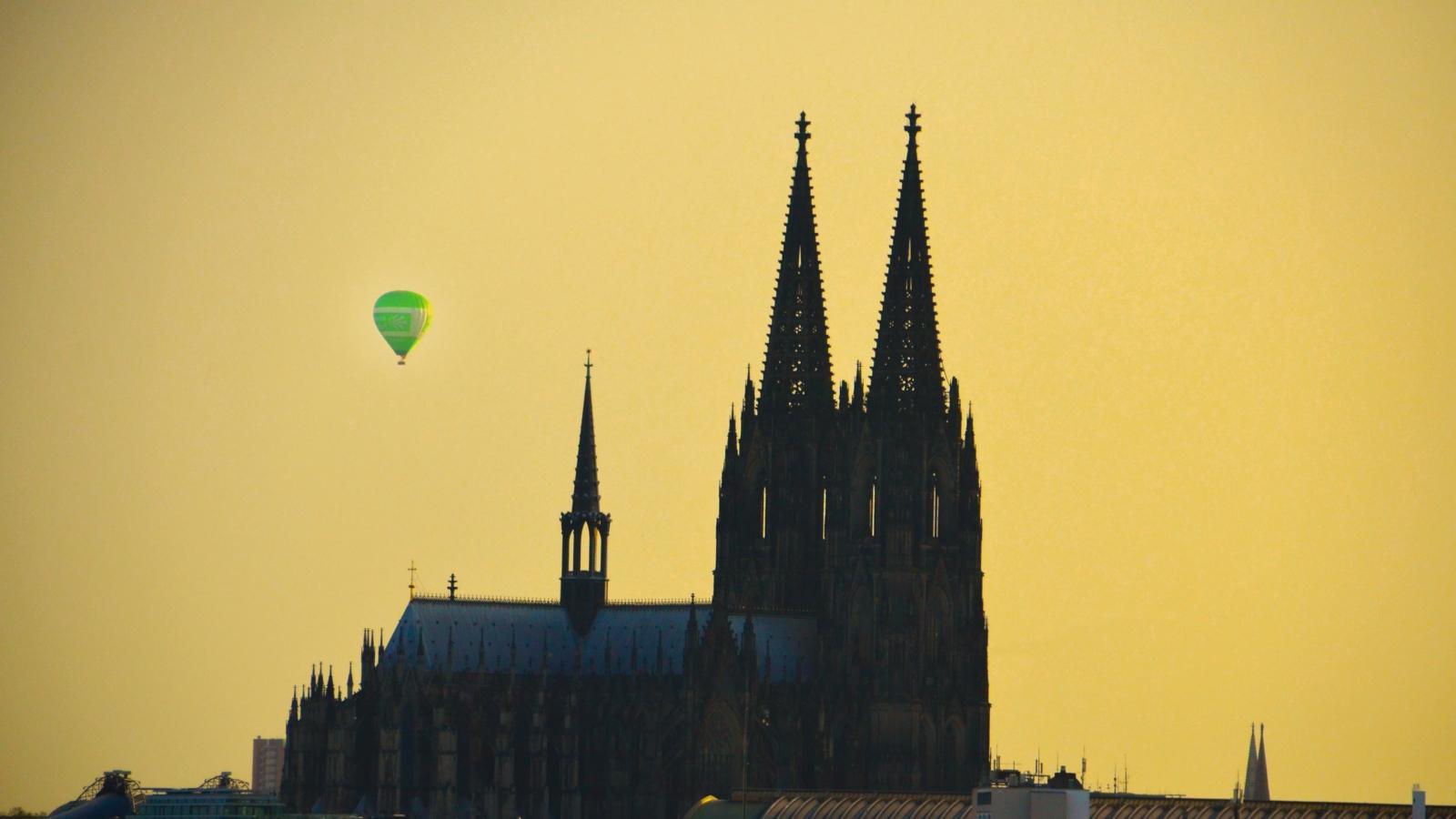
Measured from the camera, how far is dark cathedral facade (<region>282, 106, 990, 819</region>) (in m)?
182

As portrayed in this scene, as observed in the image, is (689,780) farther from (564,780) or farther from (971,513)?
(971,513)

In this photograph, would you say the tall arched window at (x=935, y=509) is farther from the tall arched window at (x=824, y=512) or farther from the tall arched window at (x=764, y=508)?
the tall arched window at (x=764, y=508)

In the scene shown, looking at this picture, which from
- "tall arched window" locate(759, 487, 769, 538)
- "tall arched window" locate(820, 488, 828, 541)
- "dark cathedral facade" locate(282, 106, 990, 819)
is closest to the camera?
"dark cathedral facade" locate(282, 106, 990, 819)

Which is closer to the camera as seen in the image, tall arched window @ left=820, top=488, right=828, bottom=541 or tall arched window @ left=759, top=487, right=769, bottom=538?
tall arched window @ left=820, top=488, right=828, bottom=541

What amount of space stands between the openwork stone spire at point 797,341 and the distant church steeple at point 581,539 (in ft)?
31.5

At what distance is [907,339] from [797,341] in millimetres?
6573

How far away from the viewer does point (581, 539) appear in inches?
7613

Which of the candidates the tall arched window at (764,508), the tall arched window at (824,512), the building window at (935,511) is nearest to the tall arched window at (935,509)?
the building window at (935,511)

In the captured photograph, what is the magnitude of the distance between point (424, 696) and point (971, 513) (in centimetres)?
2529

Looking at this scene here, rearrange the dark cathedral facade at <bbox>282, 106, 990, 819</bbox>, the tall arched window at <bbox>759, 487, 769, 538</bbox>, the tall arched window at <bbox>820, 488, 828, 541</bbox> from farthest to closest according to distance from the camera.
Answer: the tall arched window at <bbox>759, 487, 769, 538</bbox> → the tall arched window at <bbox>820, 488, 828, 541</bbox> → the dark cathedral facade at <bbox>282, 106, 990, 819</bbox>

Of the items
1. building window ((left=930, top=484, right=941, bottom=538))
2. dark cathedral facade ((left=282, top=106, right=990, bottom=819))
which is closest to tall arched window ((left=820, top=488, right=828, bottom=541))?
dark cathedral facade ((left=282, top=106, right=990, bottom=819))

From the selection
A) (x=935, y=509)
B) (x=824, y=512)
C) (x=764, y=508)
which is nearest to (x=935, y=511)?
(x=935, y=509)

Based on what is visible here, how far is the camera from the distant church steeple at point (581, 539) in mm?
191750

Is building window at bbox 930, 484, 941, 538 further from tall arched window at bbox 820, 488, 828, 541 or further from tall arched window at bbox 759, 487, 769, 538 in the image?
tall arched window at bbox 759, 487, 769, 538
